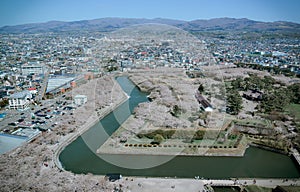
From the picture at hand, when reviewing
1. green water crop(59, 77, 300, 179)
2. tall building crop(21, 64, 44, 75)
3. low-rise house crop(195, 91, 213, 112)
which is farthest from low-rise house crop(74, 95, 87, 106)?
tall building crop(21, 64, 44, 75)

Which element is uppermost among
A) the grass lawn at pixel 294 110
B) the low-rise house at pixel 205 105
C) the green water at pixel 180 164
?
the low-rise house at pixel 205 105

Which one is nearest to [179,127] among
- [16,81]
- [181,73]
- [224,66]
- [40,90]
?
[40,90]

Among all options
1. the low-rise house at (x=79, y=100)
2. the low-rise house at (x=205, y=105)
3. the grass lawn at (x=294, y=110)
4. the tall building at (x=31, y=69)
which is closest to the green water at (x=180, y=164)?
the low-rise house at (x=205, y=105)

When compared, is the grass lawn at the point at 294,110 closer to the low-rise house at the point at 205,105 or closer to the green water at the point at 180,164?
the low-rise house at the point at 205,105

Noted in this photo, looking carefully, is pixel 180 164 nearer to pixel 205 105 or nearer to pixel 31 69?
pixel 205 105

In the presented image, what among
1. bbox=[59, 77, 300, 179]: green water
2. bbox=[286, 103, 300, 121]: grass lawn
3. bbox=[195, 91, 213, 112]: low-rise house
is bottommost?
bbox=[59, 77, 300, 179]: green water

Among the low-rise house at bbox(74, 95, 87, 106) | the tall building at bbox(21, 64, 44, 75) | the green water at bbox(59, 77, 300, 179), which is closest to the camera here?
the green water at bbox(59, 77, 300, 179)

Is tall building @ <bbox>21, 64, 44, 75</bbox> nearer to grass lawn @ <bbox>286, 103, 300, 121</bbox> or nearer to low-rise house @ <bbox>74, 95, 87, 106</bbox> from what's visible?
low-rise house @ <bbox>74, 95, 87, 106</bbox>

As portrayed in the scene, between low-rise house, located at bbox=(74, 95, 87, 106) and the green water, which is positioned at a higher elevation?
low-rise house, located at bbox=(74, 95, 87, 106)

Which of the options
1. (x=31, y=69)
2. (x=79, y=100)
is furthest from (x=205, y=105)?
(x=31, y=69)

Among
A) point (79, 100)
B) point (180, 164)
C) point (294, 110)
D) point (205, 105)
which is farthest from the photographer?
point (79, 100)
